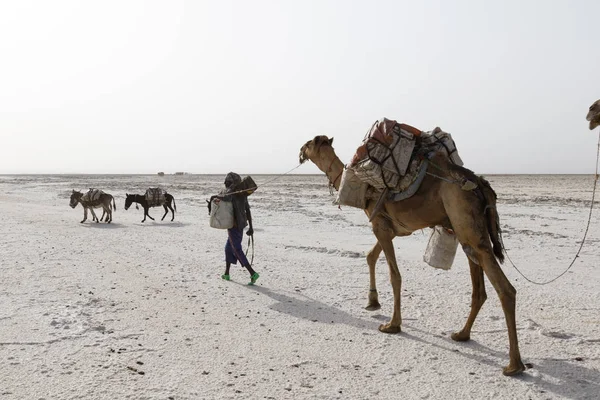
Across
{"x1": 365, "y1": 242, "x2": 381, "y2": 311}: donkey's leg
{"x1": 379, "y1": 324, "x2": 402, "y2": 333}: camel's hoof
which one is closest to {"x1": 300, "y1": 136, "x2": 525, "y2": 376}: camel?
{"x1": 379, "y1": 324, "x2": 402, "y2": 333}: camel's hoof

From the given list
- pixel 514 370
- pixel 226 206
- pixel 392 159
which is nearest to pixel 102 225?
pixel 226 206

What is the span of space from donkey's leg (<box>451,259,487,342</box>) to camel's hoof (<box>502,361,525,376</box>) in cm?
104

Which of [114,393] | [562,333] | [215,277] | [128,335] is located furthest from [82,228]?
[562,333]

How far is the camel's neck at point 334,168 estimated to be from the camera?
25.2 ft

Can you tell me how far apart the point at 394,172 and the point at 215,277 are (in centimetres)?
517

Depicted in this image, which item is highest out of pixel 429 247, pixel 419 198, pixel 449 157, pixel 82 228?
pixel 449 157

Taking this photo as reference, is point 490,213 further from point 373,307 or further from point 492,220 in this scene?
point 373,307

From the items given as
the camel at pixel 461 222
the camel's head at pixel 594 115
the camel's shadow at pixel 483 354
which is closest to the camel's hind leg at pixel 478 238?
the camel at pixel 461 222

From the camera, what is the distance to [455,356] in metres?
5.78

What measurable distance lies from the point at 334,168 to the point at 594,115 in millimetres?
3721

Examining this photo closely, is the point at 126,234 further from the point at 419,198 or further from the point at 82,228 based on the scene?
the point at 419,198

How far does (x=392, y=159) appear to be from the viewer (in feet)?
20.4

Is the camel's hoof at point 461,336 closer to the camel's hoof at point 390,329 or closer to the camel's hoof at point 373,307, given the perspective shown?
the camel's hoof at point 390,329

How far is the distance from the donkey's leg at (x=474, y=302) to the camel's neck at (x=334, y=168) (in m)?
2.40
